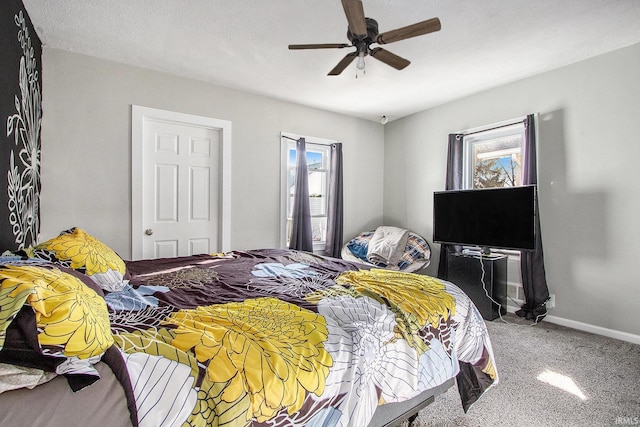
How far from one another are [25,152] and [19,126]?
0.23 m

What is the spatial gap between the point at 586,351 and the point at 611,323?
586 millimetres

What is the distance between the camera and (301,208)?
397 cm

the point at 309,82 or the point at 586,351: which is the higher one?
the point at 309,82

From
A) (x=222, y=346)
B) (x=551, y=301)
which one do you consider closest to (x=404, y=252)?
(x=551, y=301)

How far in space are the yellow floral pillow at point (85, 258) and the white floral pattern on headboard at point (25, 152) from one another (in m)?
0.72

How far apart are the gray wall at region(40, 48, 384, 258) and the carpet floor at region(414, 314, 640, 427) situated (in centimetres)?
266

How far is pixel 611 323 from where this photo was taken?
9.08ft

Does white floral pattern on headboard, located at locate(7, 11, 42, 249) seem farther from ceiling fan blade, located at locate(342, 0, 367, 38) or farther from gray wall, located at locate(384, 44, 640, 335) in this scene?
gray wall, located at locate(384, 44, 640, 335)

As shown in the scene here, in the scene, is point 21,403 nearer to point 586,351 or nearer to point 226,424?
point 226,424

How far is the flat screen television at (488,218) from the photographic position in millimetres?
2953

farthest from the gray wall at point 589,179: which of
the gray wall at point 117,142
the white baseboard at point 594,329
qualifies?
the gray wall at point 117,142

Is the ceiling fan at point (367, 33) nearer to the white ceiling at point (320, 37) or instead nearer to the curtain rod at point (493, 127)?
the white ceiling at point (320, 37)

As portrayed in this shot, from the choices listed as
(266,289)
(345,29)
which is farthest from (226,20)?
(266,289)

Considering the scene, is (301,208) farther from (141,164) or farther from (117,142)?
(117,142)
